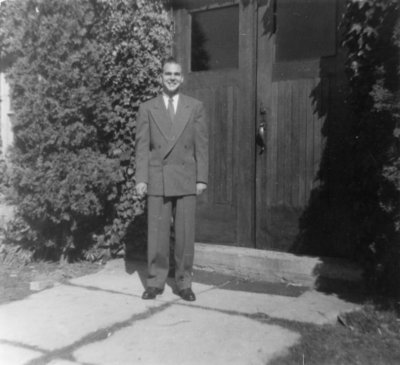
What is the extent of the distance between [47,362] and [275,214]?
2.66 metres

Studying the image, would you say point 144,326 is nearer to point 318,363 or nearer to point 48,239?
point 318,363

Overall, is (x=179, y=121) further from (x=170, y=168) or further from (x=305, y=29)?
(x=305, y=29)

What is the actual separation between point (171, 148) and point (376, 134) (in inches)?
60.8

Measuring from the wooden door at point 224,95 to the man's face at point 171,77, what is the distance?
3.64 feet

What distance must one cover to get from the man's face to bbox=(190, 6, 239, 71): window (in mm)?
1198

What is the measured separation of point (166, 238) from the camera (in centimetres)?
419

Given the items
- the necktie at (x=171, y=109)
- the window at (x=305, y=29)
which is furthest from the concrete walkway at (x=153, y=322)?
the window at (x=305, y=29)

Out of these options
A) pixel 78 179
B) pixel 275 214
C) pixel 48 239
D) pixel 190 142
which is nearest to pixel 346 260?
pixel 275 214

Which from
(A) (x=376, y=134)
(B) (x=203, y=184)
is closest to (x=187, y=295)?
(B) (x=203, y=184)

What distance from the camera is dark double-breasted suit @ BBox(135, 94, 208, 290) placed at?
411 cm

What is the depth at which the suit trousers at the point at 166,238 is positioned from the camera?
414cm

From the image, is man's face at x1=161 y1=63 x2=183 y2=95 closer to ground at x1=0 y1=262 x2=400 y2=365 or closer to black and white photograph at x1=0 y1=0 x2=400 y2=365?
black and white photograph at x1=0 y1=0 x2=400 y2=365

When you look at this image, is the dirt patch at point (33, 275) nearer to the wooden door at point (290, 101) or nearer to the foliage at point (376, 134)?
the wooden door at point (290, 101)

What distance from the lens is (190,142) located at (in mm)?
4176
